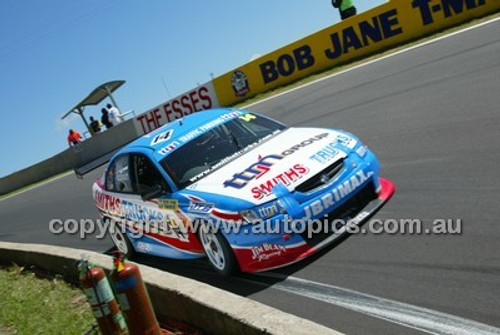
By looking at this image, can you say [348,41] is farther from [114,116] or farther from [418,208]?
[418,208]

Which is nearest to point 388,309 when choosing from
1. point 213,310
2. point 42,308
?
point 213,310

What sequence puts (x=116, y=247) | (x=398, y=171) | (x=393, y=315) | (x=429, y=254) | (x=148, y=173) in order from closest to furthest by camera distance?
(x=393, y=315) → (x=429, y=254) → (x=148, y=173) → (x=398, y=171) → (x=116, y=247)

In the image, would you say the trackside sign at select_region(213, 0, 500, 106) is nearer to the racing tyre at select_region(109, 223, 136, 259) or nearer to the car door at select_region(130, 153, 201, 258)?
the racing tyre at select_region(109, 223, 136, 259)

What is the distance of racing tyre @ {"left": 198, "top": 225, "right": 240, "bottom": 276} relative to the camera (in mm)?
5516

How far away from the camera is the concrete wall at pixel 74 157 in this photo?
2398cm

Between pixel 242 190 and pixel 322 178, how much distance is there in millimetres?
789

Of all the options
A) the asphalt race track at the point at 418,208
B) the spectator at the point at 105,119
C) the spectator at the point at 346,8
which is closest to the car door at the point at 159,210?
the asphalt race track at the point at 418,208

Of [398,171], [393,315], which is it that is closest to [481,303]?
[393,315]

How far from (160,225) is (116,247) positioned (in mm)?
2063

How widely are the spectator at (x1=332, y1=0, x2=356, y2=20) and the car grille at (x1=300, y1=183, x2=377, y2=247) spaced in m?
13.5

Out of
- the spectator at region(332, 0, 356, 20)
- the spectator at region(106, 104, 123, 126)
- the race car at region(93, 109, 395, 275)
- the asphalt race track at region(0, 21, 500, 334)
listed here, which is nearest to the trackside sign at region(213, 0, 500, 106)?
the spectator at region(332, 0, 356, 20)

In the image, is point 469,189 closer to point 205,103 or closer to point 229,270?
point 229,270

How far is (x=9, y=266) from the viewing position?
8.39 metres

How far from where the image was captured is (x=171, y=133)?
22.9 feet
